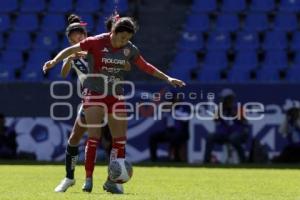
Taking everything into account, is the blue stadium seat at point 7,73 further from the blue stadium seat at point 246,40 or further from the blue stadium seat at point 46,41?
the blue stadium seat at point 246,40

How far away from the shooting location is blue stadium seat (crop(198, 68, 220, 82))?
1875cm

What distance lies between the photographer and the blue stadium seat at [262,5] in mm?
20797

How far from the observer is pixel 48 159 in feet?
Result: 57.6

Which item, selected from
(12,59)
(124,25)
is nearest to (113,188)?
(124,25)

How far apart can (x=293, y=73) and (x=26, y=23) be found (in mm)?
6896

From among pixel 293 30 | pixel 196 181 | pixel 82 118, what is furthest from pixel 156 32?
pixel 82 118

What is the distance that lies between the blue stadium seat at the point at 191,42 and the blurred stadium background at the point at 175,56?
0.9 inches

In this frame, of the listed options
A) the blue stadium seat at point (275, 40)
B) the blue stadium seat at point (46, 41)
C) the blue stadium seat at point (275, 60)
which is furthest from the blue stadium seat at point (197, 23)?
the blue stadium seat at point (46, 41)

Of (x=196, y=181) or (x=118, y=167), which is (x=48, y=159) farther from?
(x=118, y=167)

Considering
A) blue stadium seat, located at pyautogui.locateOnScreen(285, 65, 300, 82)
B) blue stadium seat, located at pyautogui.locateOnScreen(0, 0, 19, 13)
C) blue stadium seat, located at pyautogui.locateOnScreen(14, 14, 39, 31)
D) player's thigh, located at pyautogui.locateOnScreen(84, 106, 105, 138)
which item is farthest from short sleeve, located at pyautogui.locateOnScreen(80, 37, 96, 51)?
blue stadium seat, located at pyautogui.locateOnScreen(0, 0, 19, 13)

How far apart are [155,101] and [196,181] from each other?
18.2ft

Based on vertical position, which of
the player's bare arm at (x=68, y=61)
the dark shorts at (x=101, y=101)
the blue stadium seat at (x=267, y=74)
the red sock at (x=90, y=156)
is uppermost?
the blue stadium seat at (x=267, y=74)

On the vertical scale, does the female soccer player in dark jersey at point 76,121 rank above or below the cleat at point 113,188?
above

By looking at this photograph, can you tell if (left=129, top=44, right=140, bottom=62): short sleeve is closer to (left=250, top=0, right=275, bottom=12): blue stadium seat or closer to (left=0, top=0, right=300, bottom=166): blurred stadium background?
(left=0, top=0, right=300, bottom=166): blurred stadium background
